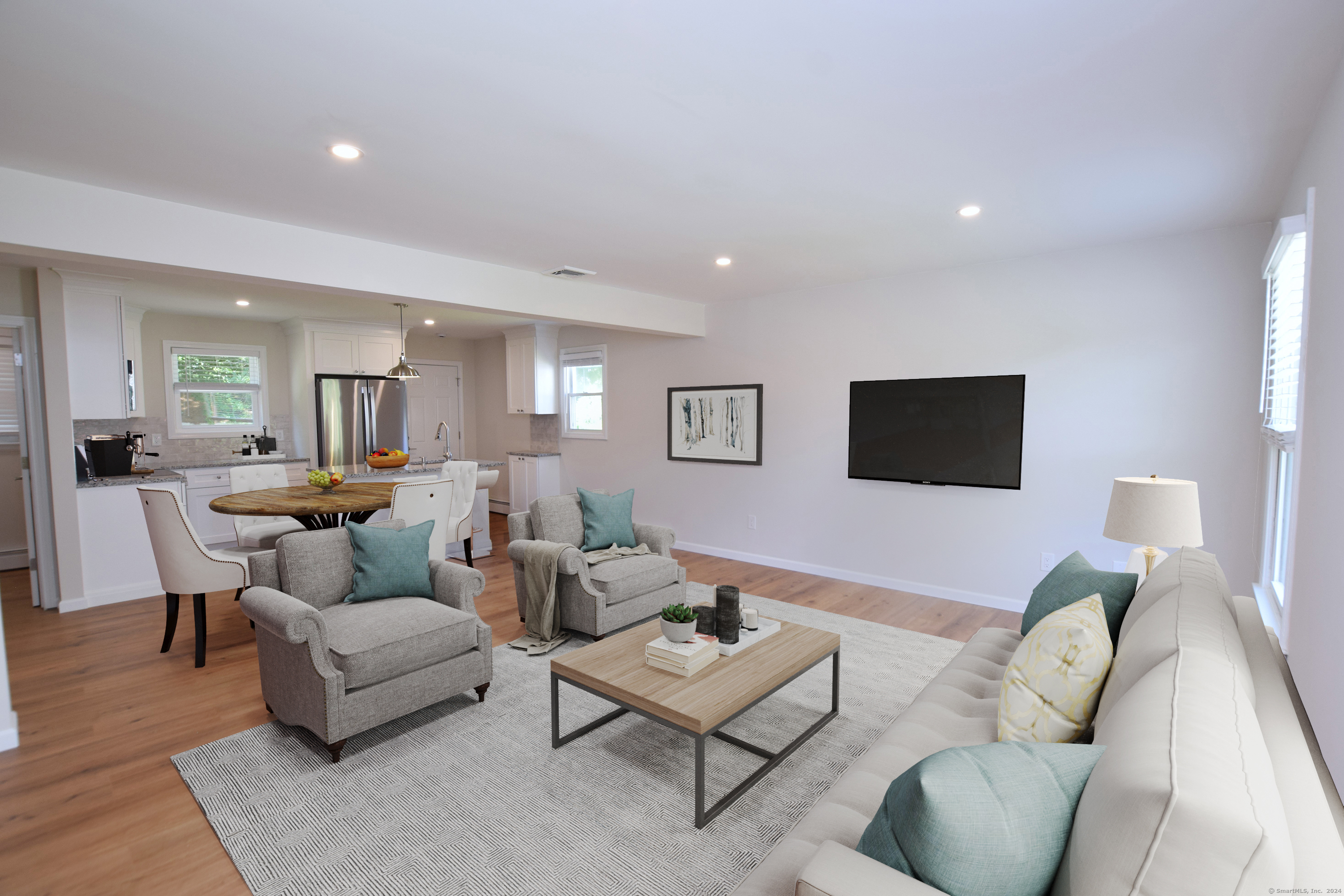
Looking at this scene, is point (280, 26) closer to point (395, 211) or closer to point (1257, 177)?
point (395, 211)

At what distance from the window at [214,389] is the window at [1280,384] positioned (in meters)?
8.52

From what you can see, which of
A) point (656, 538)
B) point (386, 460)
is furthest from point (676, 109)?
point (386, 460)

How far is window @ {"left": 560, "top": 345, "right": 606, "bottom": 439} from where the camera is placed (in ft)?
23.2

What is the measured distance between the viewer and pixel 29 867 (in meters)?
1.95

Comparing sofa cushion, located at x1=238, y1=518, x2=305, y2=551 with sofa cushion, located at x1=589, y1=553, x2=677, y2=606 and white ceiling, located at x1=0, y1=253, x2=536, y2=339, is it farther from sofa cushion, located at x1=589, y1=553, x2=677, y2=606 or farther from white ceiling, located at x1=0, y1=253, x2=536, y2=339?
sofa cushion, located at x1=589, y1=553, x2=677, y2=606

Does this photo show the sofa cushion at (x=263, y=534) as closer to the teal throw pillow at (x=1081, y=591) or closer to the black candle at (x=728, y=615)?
the black candle at (x=728, y=615)

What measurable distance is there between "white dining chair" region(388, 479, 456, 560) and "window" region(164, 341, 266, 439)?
3.95 m

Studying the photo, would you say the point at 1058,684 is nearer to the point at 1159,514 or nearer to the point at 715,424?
the point at 1159,514

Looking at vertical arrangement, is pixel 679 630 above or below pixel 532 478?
below

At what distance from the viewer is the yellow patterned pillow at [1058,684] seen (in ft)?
5.02

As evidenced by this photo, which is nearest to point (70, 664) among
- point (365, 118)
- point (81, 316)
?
point (81, 316)

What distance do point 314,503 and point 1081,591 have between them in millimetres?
4135

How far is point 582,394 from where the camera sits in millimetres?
7359

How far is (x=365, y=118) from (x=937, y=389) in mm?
3932
